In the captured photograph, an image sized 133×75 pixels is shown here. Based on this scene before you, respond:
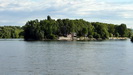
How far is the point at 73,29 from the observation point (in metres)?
198

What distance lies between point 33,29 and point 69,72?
15032 centimetres

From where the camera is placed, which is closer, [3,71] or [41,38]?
[3,71]

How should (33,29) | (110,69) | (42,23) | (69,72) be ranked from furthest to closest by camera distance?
(42,23), (33,29), (110,69), (69,72)

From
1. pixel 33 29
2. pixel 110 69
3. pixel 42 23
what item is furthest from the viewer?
pixel 42 23

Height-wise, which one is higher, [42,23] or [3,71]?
[42,23]

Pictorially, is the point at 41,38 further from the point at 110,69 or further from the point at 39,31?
the point at 110,69

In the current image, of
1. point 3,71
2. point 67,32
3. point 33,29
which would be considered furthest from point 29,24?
point 3,71

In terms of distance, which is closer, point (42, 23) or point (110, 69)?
point (110, 69)

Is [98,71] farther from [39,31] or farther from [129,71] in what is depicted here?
[39,31]

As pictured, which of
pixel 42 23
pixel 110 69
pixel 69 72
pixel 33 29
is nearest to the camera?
pixel 69 72

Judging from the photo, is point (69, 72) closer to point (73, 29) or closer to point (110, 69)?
point (110, 69)

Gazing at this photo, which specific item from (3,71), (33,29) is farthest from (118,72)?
(33,29)

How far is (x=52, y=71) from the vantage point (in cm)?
3519

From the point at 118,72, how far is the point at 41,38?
503ft
